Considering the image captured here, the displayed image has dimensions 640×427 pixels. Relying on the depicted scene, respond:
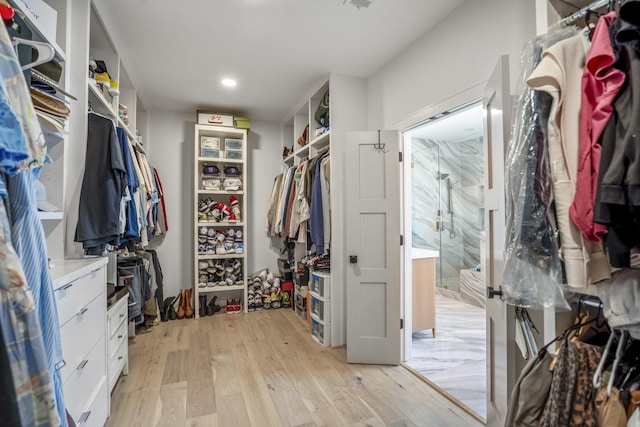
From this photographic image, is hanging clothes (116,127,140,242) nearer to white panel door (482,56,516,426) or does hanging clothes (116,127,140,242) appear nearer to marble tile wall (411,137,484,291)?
white panel door (482,56,516,426)

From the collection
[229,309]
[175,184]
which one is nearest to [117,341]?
[229,309]

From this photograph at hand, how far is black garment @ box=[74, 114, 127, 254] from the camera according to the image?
1.58 meters

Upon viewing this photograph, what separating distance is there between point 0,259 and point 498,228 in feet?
5.23

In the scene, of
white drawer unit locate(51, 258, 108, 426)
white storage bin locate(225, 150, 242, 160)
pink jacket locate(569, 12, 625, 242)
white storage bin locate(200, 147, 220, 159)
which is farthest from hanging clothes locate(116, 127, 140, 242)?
pink jacket locate(569, 12, 625, 242)

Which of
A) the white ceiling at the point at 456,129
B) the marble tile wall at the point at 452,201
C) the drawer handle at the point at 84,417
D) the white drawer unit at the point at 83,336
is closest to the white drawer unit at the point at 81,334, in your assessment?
the white drawer unit at the point at 83,336

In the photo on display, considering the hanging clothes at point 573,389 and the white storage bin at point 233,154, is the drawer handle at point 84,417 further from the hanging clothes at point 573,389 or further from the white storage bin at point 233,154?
the white storage bin at point 233,154

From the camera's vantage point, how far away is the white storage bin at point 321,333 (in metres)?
2.72

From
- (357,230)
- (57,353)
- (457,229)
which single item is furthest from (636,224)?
(457,229)

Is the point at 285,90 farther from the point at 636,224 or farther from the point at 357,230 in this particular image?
the point at 636,224

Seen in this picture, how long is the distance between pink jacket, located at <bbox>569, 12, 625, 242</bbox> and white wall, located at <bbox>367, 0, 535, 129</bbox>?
0.91 m

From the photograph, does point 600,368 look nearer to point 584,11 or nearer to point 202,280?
point 584,11

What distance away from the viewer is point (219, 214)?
12.4 ft

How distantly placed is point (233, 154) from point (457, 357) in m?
3.38

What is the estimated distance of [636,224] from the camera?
0.62m
